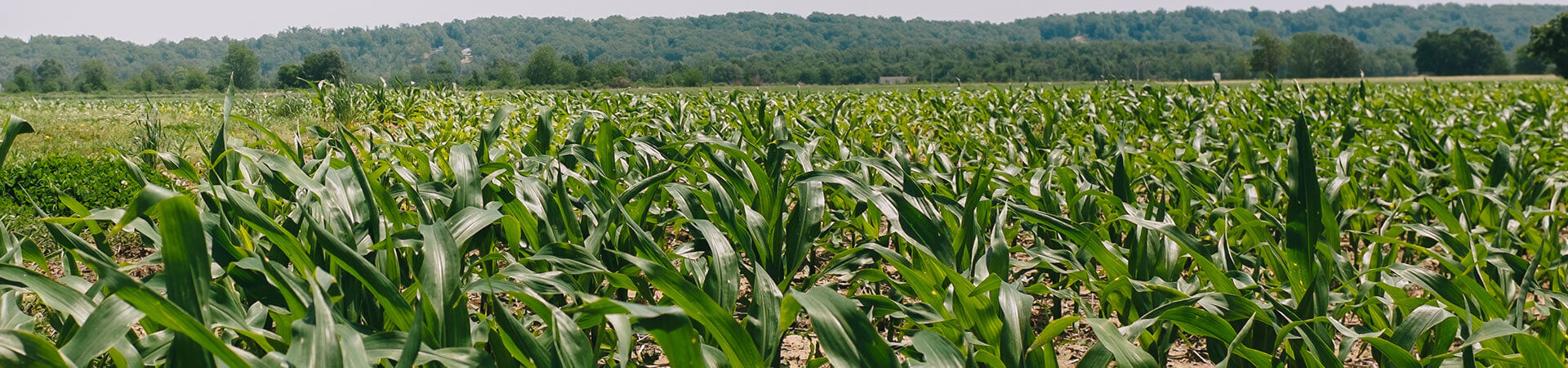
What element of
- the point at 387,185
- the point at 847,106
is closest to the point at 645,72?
the point at 847,106

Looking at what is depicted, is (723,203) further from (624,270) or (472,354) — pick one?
(472,354)

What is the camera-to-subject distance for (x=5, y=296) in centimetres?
142

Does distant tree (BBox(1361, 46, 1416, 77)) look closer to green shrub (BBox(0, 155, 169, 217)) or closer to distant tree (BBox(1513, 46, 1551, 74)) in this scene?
distant tree (BBox(1513, 46, 1551, 74))

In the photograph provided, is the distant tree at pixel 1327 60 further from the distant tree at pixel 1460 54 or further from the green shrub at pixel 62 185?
the green shrub at pixel 62 185

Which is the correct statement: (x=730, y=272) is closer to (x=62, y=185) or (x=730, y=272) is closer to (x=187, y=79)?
(x=62, y=185)

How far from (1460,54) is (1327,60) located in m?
12.7

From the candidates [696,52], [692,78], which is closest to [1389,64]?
[696,52]

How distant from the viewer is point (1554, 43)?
55062 millimetres

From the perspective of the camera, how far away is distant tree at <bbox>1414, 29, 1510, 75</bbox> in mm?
95938

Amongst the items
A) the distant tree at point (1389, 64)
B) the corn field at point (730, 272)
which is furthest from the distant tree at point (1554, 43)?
the distant tree at point (1389, 64)

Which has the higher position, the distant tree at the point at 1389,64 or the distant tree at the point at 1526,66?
the distant tree at the point at 1526,66

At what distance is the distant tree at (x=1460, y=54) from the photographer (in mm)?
95938

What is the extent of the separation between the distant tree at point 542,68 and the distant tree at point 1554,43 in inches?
2444

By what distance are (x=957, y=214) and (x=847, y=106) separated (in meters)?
8.10
